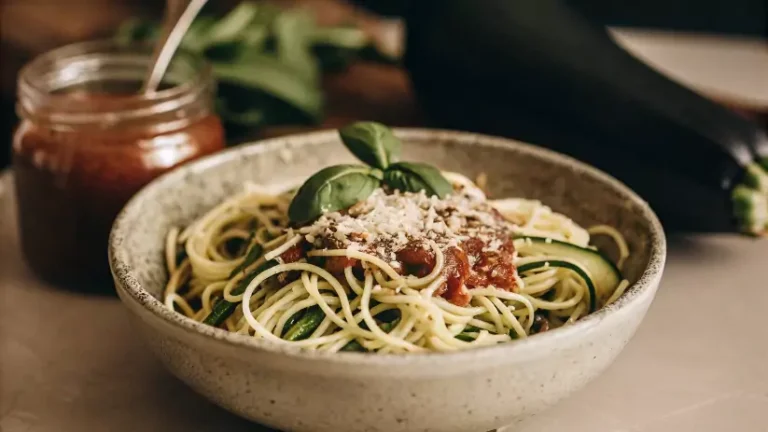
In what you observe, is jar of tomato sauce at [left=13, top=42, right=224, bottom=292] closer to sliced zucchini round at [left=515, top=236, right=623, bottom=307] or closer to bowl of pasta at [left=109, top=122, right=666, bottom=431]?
bowl of pasta at [left=109, top=122, right=666, bottom=431]

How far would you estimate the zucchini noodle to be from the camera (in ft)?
5.15

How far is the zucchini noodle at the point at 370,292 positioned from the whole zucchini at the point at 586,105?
17.6 inches

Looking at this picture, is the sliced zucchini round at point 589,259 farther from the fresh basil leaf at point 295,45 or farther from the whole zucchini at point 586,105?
the fresh basil leaf at point 295,45

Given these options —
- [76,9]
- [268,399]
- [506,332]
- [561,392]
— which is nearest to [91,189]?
[268,399]

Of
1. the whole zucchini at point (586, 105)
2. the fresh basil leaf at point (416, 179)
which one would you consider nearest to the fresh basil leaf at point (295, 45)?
the whole zucchini at point (586, 105)

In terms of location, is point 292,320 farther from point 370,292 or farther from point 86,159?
point 86,159

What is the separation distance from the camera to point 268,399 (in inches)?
53.4

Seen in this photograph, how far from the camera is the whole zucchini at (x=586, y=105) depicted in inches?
87.5

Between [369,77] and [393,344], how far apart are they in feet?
6.62

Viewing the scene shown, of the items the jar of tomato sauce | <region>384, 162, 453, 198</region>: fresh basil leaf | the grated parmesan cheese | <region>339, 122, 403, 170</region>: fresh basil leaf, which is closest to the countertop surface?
the jar of tomato sauce

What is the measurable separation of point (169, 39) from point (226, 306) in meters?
0.93

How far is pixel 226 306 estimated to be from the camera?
1.66 metres

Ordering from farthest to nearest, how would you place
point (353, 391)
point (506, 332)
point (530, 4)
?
point (530, 4)
point (506, 332)
point (353, 391)

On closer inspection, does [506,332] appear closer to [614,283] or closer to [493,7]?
[614,283]
